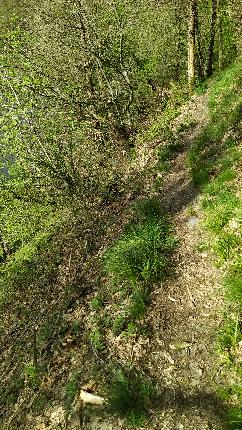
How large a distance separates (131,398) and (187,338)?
4.38 feet

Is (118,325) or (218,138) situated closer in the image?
(118,325)

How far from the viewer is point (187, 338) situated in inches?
273

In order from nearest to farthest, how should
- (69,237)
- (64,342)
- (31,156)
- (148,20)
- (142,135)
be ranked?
(64,342), (69,237), (31,156), (142,135), (148,20)

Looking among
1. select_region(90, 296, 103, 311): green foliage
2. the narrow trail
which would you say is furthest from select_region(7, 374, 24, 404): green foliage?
the narrow trail

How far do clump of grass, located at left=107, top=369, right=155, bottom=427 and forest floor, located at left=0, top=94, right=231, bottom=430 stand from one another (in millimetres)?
120

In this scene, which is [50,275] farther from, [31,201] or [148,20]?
[148,20]

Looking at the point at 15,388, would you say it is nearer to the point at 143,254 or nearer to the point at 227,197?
the point at 143,254

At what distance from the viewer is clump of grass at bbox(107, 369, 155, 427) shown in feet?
20.1

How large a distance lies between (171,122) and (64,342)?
1049cm

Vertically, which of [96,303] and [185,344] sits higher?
[96,303]

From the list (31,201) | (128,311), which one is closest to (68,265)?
(128,311)

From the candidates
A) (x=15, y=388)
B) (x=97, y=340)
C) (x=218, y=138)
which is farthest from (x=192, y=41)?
(x=15, y=388)

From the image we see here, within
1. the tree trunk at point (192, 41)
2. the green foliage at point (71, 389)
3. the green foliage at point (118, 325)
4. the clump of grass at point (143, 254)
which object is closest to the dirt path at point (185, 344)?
the clump of grass at point (143, 254)

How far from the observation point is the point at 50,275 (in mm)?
11805
